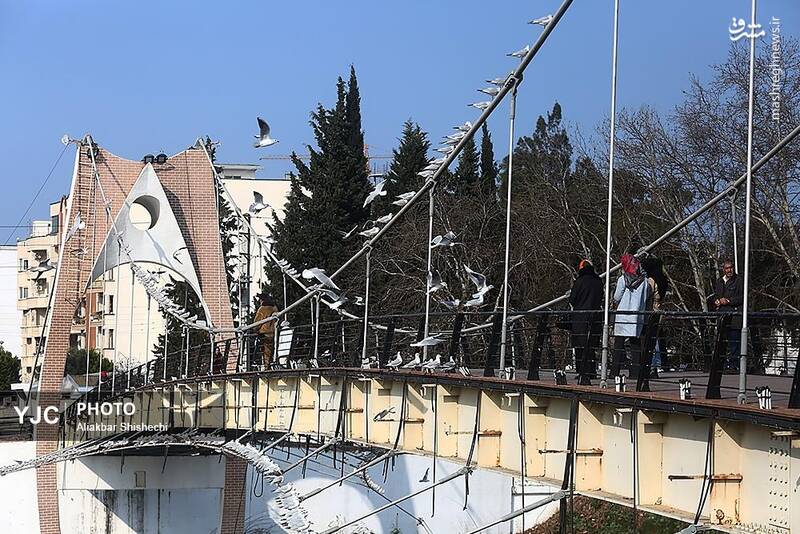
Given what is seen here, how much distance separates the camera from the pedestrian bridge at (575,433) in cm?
1228

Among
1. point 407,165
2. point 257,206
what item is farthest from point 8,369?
point 257,206

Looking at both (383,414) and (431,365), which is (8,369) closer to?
(383,414)

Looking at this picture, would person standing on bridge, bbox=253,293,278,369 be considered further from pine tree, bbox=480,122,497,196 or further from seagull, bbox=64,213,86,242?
pine tree, bbox=480,122,497,196

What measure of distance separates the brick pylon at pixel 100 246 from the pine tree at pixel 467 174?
11.2m

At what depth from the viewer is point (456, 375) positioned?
63.0 feet

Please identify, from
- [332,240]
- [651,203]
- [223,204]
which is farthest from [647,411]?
[223,204]

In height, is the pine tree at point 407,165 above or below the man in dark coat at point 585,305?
above

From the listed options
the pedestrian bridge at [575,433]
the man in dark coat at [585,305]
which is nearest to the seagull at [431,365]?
the pedestrian bridge at [575,433]

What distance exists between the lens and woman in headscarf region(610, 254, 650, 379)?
16.0 meters

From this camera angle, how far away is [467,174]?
53.8m

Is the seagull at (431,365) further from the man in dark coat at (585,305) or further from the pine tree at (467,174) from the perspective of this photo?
the pine tree at (467,174)

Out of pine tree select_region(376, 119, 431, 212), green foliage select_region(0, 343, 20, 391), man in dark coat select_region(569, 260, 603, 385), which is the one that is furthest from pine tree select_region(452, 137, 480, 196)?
green foliage select_region(0, 343, 20, 391)

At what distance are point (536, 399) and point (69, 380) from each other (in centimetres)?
3392

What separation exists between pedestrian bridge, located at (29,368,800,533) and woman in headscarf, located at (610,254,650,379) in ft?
2.90
